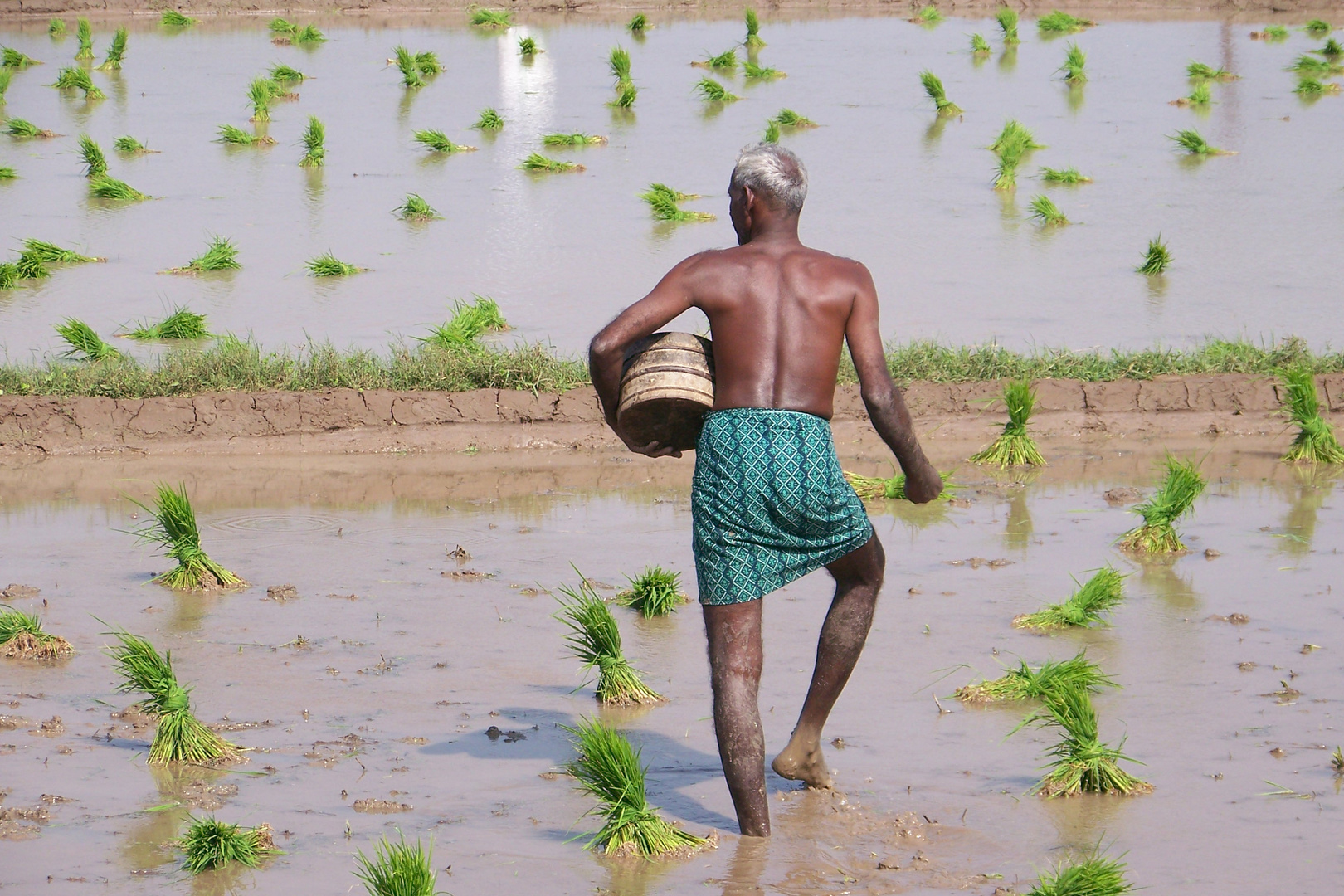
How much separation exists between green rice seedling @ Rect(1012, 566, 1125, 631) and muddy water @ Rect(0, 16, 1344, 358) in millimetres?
3615

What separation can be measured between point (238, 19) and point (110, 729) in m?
22.5

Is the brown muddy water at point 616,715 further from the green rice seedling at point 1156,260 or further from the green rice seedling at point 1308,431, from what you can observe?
the green rice seedling at point 1156,260

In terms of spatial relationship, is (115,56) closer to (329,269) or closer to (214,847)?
(329,269)

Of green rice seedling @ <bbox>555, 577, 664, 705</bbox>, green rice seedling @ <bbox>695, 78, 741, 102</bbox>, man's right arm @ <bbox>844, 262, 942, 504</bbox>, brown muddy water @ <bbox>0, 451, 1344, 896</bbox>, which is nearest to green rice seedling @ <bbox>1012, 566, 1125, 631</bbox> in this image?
brown muddy water @ <bbox>0, 451, 1344, 896</bbox>

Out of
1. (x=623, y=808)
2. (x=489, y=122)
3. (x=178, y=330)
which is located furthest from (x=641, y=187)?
(x=623, y=808)

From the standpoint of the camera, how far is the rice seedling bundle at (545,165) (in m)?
14.0

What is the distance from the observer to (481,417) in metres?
7.46

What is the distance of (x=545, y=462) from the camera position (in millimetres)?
7180

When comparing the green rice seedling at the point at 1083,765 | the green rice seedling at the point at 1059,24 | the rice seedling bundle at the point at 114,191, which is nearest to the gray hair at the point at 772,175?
the green rice seedling at the point at 1083,765

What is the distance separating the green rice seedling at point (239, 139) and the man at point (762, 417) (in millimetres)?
12478

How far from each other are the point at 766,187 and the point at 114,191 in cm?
1017

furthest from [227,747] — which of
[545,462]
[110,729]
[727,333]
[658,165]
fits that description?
[658,165]

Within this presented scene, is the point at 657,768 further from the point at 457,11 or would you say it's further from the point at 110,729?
the point at 457,11

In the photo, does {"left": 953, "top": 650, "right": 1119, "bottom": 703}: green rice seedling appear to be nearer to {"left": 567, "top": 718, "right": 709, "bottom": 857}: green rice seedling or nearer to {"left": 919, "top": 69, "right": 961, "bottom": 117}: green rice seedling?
{"left": 567, "top": 718, "right": 709, "bottom": 857}: green rice seedling
